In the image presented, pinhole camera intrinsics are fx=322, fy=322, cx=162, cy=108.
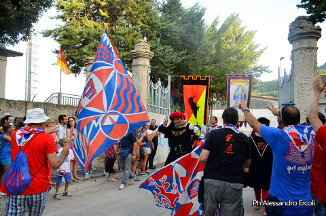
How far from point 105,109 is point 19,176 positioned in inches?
89.8

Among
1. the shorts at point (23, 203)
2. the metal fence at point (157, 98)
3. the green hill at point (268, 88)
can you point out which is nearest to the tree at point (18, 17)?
the metal fence at point (157, 98)

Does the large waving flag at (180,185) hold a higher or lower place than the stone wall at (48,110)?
lower

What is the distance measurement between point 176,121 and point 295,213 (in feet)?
11.2

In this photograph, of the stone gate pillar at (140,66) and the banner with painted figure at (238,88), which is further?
the banner with painted figure at (238,88)

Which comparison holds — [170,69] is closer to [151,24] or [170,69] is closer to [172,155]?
[151,24]

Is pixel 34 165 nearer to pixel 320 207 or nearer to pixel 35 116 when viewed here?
pixel 35 116

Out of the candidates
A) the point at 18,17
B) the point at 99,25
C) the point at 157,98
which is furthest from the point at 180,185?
the point at 99,25

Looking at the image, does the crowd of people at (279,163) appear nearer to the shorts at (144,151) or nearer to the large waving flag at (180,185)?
the large waving flag at (180,185)

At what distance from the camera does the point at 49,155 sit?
3.55 m

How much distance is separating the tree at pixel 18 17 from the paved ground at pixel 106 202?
24.5ft

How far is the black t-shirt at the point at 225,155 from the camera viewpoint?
144 inches

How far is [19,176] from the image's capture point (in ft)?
11.3

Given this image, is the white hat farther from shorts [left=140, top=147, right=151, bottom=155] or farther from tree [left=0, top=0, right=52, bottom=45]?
tree [left=0, top=0, right=52, bottom=45]

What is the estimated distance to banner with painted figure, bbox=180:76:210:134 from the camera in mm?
12898
